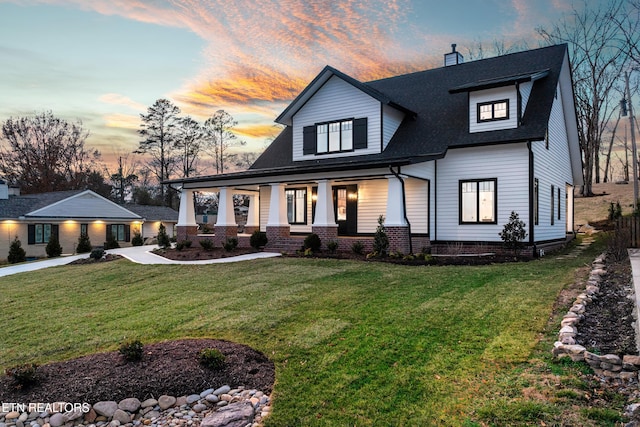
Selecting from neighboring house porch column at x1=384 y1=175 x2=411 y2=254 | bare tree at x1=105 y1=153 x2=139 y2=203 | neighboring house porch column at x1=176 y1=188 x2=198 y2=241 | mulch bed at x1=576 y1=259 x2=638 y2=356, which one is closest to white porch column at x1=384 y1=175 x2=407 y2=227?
neighboring house porch column at x1=384 y1=175 x2=411 y2=254

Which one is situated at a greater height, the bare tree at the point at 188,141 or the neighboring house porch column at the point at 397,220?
the bare tree at the point at 188,141

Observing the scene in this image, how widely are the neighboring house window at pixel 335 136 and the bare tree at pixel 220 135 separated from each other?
83.6 ft

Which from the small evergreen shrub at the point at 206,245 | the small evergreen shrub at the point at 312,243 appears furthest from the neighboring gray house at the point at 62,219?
the small evergreen shrub at the point at 312,243

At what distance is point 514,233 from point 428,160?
3585mm

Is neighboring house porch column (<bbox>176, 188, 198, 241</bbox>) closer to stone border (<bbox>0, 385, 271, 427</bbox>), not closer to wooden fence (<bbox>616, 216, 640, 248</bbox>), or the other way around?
stone border (<bbox>0, 385, 271, 427</bbox>)

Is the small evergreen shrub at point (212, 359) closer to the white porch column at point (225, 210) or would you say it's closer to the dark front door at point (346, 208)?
the dark front door at point (346, 208)

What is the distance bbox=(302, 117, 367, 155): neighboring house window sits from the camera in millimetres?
17312

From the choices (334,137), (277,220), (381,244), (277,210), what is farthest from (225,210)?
(381,244)

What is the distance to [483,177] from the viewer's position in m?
15.2

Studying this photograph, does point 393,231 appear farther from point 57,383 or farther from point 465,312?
point 57,383

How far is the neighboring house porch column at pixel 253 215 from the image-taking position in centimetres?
2220

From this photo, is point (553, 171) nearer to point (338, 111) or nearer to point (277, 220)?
point (338, 111)

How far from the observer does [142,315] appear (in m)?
7.54

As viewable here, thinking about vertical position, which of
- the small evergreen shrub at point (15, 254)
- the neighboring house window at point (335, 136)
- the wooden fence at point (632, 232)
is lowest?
the small evergreen shrub at point (15, 254)
